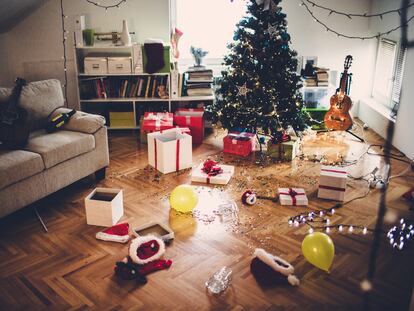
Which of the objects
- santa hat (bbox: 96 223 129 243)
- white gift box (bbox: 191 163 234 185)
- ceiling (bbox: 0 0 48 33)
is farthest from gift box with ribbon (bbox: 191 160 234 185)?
ceiling (bbox: 0 0 48 33)

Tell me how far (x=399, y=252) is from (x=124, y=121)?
3.62 meters

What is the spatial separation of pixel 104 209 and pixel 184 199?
617 millimetres

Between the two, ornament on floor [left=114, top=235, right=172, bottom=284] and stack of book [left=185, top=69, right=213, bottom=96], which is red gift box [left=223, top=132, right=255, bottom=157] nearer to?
stack of book [left=185, top=69, right=213, bottom=96]

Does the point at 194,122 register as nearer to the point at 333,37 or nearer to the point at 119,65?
the point at 119,65

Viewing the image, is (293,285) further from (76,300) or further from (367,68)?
(367,68)

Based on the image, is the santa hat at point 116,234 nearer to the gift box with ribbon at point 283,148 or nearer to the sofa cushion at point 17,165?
the sofa cushion at point 17,165

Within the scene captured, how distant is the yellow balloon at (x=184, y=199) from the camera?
3568 mm

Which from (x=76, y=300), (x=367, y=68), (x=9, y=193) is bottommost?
(x=76, y=300)

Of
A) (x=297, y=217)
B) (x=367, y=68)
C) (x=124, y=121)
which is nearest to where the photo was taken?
(x=297, y=217)

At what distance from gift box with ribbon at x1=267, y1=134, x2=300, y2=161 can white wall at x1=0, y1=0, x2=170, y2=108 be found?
2.03m

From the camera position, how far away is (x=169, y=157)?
4391 mm

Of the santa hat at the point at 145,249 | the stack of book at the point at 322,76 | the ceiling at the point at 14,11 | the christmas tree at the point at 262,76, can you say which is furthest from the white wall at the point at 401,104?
the ceiling at the point at 14,11

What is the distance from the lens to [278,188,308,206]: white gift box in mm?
3814

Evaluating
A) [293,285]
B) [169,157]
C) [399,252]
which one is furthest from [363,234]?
[169,157]
